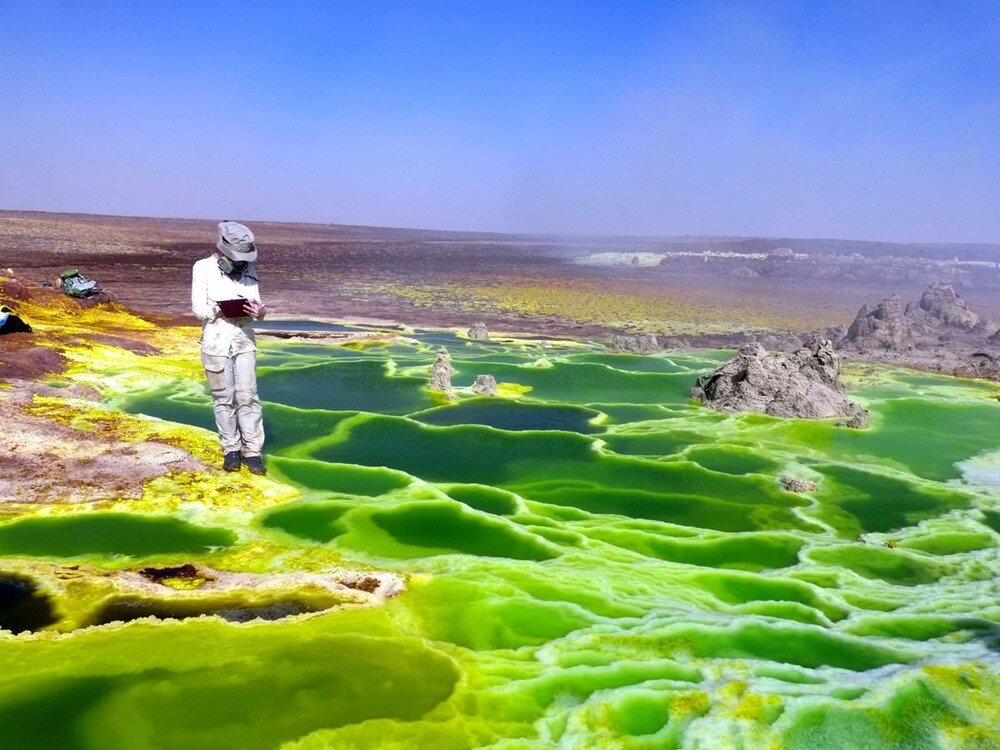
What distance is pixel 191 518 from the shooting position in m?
7.88

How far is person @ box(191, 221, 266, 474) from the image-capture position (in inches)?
317

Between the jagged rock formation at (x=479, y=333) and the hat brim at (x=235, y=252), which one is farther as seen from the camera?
the jagged rock formation at (x=479, y=333)

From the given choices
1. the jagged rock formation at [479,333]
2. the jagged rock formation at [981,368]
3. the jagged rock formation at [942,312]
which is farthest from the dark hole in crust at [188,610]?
the jagged rock formation at [942,312]

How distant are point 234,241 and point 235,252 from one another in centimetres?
13

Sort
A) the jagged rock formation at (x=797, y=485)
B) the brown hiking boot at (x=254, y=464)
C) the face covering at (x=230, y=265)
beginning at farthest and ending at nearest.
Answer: the jagged rock formation at (x=797, y=485) → the brown hiking boot at (x=254, y=464) → the face covering at (x=230, y=265)

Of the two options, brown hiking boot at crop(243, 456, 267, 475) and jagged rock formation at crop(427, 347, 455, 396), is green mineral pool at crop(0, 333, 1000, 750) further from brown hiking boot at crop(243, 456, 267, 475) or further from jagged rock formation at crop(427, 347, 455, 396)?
jagged rock formation at crop(427, 347, 455, 396)

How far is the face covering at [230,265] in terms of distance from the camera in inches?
317

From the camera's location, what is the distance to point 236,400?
8.81 metres

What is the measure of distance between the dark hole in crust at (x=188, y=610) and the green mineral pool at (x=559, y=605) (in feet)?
0.56

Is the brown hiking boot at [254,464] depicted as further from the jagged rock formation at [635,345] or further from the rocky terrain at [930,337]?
the rocky terrain at [930,337]

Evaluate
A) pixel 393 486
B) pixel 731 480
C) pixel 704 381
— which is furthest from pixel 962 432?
pixel 393 486

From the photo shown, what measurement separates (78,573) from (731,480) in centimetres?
861

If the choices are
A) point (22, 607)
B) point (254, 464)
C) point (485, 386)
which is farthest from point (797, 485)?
point (22, 607)

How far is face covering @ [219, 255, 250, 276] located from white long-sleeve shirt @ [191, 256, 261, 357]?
0.17ft
